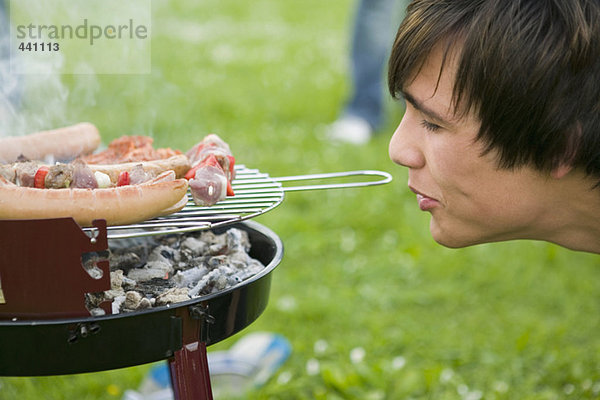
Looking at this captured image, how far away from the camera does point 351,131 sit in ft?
19.9

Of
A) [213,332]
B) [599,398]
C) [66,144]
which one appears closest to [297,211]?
[599,398]

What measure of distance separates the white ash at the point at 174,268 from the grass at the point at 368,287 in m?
0.90

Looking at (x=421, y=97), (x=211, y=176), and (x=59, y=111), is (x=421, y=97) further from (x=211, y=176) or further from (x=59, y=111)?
(x=59, y=111)

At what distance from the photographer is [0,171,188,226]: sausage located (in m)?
1.63

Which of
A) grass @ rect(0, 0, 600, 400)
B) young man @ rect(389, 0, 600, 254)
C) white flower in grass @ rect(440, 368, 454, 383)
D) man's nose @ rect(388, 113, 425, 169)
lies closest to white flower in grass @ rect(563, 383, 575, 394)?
grass @ rect(0, 0, 600, 400)

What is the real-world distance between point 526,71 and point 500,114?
13 centimetres

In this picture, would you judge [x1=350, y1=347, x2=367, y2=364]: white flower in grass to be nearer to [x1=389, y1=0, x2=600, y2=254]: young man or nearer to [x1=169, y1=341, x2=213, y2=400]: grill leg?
[x1=389, y1=0, x2=600, y2=254]: young man

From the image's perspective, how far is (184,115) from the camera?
632 centimetres

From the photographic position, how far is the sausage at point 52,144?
2.06 meters

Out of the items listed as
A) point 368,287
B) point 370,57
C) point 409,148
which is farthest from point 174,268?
point 370,57

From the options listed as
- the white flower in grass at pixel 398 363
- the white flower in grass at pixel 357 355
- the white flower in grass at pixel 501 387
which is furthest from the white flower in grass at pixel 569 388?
the white flower in grass at pixel 357 355

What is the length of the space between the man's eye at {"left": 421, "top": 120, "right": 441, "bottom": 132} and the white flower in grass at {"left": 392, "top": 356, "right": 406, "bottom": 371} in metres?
1.49

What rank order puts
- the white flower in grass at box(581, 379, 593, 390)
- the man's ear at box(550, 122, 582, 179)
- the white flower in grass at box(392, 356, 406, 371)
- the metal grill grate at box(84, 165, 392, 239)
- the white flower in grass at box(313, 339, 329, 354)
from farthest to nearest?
1. the white flower in grass at box(313, 339, 329, 354)
2. the white flower in grass at box(392, 356, 406, 371)
3. the white flower in grass at box(581, 379, 593, 390)
4. the man's ear at box(550, 122, 582, 179)
5. the metal grill grate at box(84, 165, 392, 239)

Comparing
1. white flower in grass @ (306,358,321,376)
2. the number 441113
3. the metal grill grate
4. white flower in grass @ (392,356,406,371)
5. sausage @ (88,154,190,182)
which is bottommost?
white flower in grass @ (306,358,321,376)
